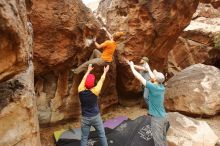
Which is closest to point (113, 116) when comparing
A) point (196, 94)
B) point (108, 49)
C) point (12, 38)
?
point (108, 49)

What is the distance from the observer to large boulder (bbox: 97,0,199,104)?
10539 mm

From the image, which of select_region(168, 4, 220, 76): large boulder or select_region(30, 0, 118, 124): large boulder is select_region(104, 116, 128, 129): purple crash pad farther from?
select_region(168, 4, 220, 76): large boulder

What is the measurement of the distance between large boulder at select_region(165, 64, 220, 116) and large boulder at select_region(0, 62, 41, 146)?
660cm

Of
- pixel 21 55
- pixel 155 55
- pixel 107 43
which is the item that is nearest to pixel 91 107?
pixel 107 43

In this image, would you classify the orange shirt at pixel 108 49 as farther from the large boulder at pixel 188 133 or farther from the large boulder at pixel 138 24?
the large boulder at pixel 188 133

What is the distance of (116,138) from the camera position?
8.40 metres

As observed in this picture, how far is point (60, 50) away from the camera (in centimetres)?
870

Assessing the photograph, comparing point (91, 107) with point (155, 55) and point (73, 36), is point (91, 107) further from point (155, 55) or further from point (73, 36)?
point (155, 55)

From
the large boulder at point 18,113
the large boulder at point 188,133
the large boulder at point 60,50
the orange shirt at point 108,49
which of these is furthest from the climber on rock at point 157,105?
the large boulder at point 18,113

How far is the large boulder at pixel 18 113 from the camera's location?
4336 millimetres

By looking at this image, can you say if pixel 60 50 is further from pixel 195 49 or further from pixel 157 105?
pixel 195 49

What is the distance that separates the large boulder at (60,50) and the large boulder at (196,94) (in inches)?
110

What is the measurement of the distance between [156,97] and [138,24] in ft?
14.0

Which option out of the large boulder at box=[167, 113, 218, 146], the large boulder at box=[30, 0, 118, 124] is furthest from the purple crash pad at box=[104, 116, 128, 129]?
the large boulder at box=[167, 113, 218, 146]
